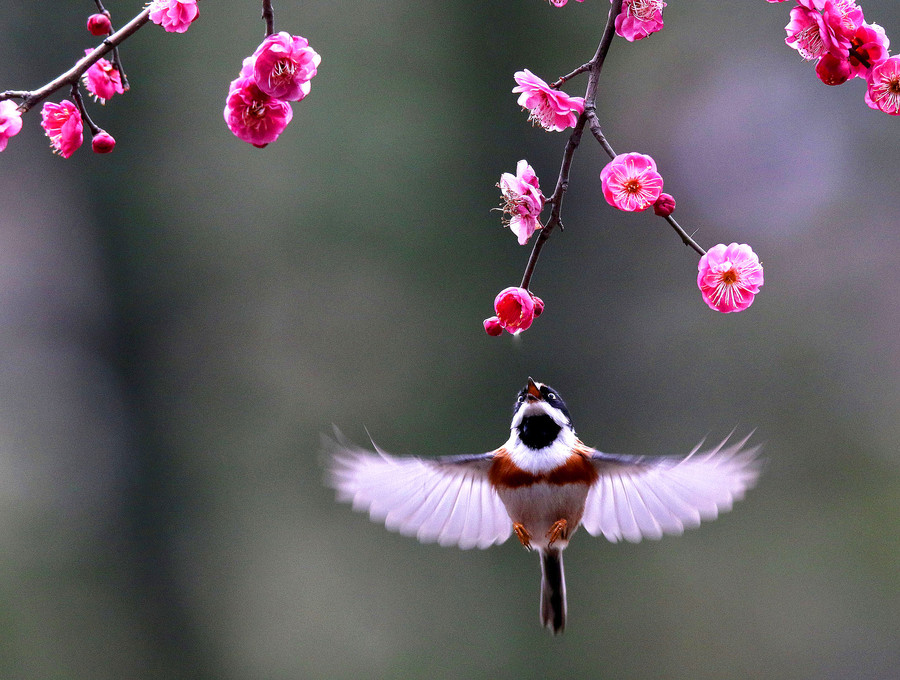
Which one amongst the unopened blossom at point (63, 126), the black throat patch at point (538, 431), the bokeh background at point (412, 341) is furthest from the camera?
the bokeh background at point (412, 341)

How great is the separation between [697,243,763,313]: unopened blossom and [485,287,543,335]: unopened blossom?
0.74 ft

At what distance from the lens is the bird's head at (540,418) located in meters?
1.48

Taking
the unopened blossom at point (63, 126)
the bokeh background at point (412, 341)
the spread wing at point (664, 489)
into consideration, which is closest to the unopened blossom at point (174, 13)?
the unopened blossom at point (63, 126)

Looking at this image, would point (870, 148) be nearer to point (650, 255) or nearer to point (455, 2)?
point (650, 255)

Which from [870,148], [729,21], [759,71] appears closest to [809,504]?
[870,148]

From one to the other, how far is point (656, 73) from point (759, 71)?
1.66 feet

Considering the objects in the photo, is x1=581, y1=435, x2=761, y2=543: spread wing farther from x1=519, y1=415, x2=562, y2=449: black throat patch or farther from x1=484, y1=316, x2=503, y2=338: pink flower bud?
x1=484, y1=316, x2=503, y2=338: pink flower bud

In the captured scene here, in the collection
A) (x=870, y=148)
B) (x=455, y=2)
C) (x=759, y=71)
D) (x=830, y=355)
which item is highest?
(x=455, y=2)

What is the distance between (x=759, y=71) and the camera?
4191 mm

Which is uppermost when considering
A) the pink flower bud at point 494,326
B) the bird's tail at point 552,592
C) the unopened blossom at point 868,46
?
the unopened blossom at point 868,46

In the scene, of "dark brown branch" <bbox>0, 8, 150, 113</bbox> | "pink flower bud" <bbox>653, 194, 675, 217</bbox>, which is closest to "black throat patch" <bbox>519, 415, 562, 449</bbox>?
"pink flower bud" <bbox>653, 194, 675, 217</bbox>

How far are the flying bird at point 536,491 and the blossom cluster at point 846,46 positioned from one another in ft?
1.88

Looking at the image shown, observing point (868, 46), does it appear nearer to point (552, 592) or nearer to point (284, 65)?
point (284, 65)

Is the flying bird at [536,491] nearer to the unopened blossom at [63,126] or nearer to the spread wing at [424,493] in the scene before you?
the spread wing at [424,493]
